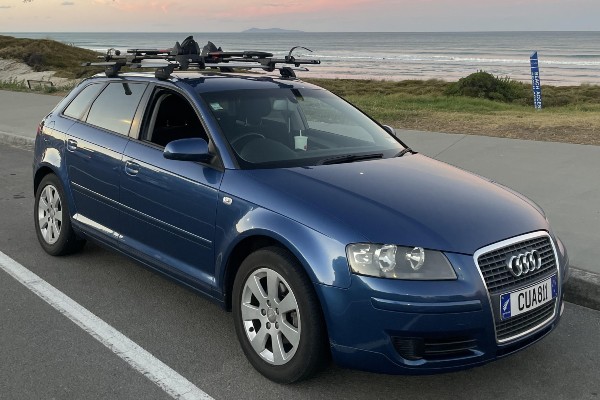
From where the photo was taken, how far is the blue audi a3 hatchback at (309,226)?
3168 mm

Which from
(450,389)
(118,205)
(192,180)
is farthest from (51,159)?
(450,389)

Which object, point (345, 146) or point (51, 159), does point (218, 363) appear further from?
Result: point (51, 159)

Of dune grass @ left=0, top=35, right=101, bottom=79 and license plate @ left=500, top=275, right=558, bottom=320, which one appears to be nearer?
license plate @ left=500, top=275, right=558, bottom=320

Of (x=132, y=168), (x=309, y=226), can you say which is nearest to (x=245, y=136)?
(x=132, y=168)

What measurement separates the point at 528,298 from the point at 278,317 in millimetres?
1257

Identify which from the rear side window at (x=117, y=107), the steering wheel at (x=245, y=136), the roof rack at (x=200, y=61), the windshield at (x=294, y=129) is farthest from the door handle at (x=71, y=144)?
the steering wheel at (x=245, y=136)

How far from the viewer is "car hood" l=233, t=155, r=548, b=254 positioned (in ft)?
10.7

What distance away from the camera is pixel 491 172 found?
26.7 ft

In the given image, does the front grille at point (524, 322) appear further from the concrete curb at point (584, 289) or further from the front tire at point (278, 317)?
the concrete curb at point (584, 289)

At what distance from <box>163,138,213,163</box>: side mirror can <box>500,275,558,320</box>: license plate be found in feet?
6.14

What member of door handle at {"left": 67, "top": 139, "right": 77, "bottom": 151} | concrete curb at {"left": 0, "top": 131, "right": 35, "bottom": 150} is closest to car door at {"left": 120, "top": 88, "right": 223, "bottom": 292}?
door handle at {"left": 67, "top": 139, "right": 77, "bottom": 151}

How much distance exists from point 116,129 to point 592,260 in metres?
3.70

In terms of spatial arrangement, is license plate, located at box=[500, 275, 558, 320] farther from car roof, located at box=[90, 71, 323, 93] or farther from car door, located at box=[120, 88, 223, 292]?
car roof, located at box=[90, 71, 323, 93]

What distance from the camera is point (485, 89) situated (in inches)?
896
